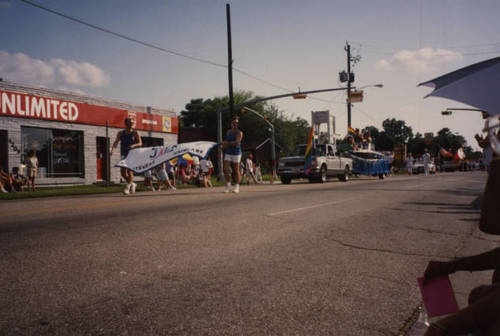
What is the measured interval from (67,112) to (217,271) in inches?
789

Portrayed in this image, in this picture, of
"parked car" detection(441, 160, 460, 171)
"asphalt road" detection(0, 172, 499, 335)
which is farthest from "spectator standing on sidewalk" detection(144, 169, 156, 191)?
"parked car" detection(441, 160, 460, 171)

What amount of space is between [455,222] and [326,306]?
5264 millimetres

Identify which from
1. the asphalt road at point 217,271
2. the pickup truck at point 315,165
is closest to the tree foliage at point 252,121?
the pickup truck at point 315,165

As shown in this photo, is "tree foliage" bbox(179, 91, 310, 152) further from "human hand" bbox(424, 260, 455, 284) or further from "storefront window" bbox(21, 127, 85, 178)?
"human hand" bbox(424, 260, 455, 284)

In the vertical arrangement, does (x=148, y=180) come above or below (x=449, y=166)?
below

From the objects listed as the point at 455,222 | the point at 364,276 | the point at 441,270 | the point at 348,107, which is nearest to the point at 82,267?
the point at 364,276

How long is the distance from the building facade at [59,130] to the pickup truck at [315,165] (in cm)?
953

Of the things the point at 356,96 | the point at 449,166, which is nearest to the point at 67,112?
the point at 356,96

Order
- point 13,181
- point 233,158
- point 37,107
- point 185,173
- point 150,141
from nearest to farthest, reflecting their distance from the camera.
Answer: point 233,158, point 13,181, point 37,107, point 185,173, point 150,141

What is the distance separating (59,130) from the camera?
821 inches

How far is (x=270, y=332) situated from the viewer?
7.95 ft

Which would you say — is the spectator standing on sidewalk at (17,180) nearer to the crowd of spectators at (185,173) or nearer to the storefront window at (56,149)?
the storefront window at (56,149)

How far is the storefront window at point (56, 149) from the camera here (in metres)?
19.5

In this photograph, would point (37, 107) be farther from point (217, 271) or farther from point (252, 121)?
point (252, 121)
